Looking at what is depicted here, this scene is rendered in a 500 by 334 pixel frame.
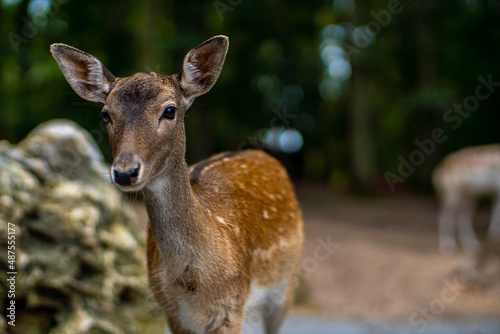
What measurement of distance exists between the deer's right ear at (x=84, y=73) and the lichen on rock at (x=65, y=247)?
1.48 meters

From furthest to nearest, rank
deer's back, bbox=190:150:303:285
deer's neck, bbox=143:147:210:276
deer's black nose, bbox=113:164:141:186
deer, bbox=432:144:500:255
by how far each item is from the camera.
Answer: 1. deer, bbox=432:144:500:255
2. deer's back, bbox=190:150:303:285
3. deer's neck, bbox=143:147:210:276
4. deer's black nose, bbox=113:164:141:186

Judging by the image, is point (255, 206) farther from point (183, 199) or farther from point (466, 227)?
point (466, 227)

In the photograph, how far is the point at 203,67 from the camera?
2.66 m

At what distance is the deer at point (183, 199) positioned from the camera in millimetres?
2361

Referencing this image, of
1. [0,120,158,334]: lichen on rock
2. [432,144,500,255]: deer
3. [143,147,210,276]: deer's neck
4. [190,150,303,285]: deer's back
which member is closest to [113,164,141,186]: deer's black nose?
[143,147,210,276]: deer's neck

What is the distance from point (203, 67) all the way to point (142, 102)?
0.45 m

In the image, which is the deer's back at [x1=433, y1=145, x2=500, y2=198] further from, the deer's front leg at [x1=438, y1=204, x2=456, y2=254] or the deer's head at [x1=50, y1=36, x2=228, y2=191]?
the deer's head at [x1=50, y1=36, x2=228, y2=191]

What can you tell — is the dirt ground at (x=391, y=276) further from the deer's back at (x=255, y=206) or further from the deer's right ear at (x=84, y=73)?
the deer's right ear at (x=84, y=73)

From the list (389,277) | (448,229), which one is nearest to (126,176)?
(389,277)

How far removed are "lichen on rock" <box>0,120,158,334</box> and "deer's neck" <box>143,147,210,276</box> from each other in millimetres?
1603

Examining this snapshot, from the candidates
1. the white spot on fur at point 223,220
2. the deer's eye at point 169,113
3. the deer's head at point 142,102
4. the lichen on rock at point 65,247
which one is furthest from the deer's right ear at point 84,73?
the lichen on rock at point 65,247

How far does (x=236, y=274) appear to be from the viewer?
2.89m

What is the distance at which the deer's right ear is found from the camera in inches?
101

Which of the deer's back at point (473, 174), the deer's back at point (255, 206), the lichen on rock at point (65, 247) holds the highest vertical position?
the deer's back at point (255, 206)
